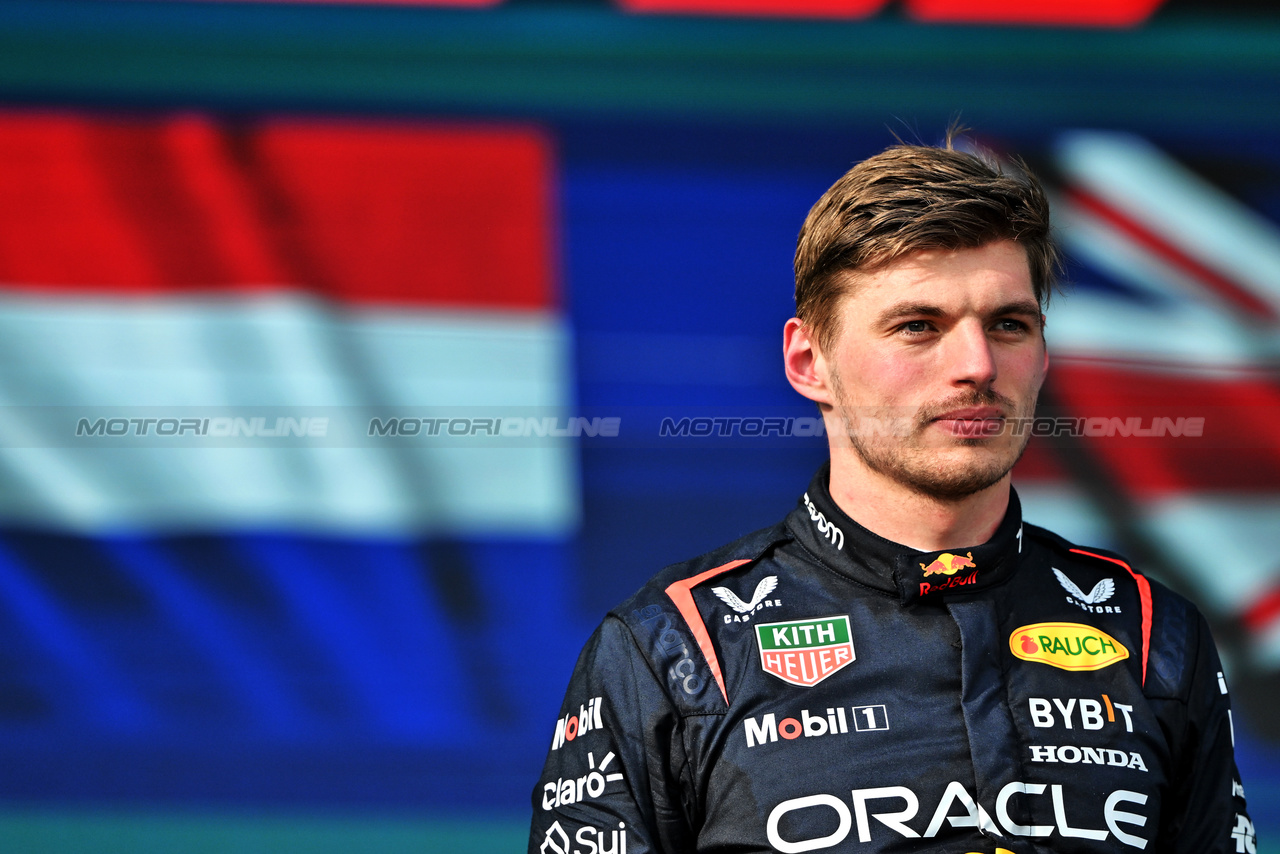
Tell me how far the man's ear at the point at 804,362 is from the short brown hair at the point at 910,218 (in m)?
0.02

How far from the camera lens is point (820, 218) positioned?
150cm

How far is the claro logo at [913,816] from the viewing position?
128 centimetres

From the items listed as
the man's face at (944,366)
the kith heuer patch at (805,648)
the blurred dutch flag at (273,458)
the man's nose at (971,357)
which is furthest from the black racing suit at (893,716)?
the blurred dutch flag at (273,458)

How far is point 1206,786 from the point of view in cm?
139

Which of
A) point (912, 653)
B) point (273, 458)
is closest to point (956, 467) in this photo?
point (912, 653)

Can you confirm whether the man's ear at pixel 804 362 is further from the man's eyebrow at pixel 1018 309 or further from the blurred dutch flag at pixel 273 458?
the blurred dutch flag at pixel 273 458

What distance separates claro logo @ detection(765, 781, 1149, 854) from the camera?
1.28 metres

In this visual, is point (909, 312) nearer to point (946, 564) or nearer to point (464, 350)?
point (946, 564)

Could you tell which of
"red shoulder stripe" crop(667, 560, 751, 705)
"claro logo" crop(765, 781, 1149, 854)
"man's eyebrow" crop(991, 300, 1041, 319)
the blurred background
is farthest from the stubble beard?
the blurred background

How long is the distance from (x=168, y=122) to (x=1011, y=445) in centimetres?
199

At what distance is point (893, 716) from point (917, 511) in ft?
0.84

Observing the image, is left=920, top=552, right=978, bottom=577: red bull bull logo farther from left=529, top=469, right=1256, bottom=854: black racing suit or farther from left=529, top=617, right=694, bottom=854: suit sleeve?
left=529, top=617, right=694, bottom=854: suit sleeve

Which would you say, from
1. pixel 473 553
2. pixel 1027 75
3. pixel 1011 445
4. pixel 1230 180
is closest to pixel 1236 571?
pixel 1230 180

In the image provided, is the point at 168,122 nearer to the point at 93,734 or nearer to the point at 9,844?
the point at 93,734
